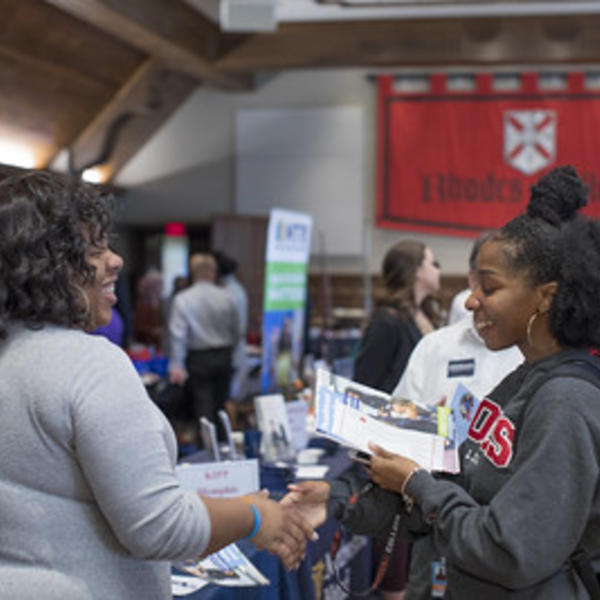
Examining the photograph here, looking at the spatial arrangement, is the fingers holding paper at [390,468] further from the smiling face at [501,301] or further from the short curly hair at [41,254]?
the short curly hair at [41,254]

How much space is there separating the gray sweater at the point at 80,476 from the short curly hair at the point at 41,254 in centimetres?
3

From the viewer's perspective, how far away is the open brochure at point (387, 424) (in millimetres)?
1712

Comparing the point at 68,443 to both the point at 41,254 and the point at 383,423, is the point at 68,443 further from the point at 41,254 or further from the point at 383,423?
the point at 383,423

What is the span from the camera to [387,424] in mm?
1770

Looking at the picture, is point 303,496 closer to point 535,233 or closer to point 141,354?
point 535,233

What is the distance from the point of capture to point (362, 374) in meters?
3.81

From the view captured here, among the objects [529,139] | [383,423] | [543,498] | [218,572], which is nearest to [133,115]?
[529,139]

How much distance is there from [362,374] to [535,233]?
225cm

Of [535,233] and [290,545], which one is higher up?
[535,233]

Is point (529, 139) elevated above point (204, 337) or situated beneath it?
elevated above

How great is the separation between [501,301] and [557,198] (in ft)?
0.68

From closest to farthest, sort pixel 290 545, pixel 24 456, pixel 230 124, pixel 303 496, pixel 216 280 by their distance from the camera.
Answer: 1. pixel 24 456
2. pixel 290 545
3. pixel 303 496
4. pixel 216 280
5. pixel 230 124

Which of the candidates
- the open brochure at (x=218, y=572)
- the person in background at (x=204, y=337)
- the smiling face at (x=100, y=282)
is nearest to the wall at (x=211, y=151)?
the person in background at (x=204, y=337)

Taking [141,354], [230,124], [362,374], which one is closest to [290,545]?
[362,374]
